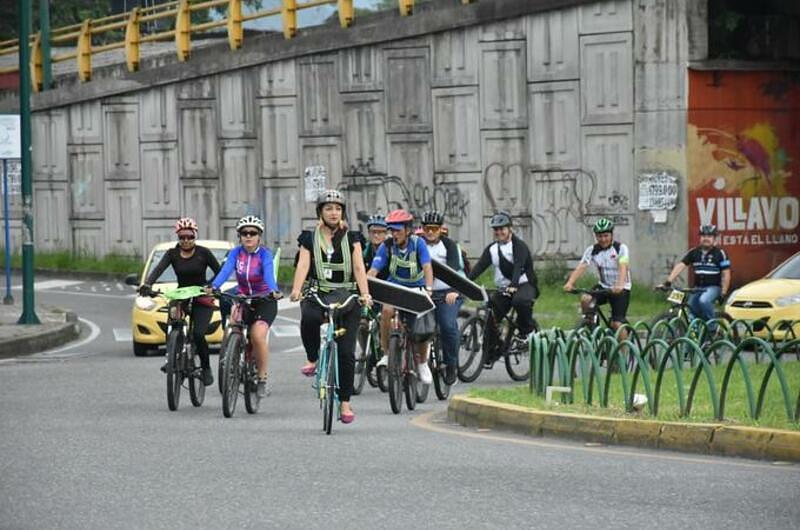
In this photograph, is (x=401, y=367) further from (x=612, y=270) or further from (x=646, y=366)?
(x=612, y=270)

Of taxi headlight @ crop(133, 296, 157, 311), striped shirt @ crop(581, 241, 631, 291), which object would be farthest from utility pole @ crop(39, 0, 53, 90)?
striped shirt @ crop(581, 241, 631, 291)

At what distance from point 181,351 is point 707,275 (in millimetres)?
8459

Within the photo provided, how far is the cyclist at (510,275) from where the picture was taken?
2036cm

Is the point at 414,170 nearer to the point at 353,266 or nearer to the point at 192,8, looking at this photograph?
the point at 192,8

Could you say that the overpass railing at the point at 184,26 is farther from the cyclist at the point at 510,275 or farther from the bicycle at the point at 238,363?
the bicycle at the point at 238,363

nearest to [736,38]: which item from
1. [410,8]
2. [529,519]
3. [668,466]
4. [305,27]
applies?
[410,8]

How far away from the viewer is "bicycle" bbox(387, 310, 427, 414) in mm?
16492

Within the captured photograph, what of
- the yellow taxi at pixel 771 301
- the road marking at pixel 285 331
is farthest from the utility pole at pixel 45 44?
the yellow taxi at pixel 771 301

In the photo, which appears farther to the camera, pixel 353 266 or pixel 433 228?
pixel 433 228

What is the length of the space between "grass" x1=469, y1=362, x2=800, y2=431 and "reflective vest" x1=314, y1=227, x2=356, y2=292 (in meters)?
1.57

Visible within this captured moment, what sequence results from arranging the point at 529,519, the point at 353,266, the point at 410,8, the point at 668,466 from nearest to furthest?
the point at 529,519 → the point at 668,466 → the point at 353,266 → the point at 410,8

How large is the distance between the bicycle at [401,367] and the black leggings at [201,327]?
5.36 ft

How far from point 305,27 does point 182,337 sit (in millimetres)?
22403

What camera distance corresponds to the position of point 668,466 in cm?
1217
